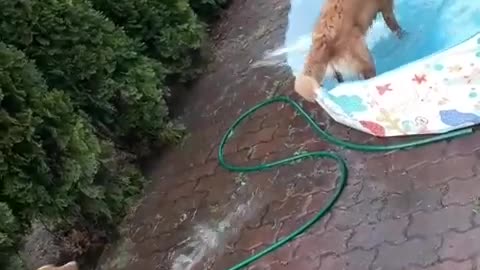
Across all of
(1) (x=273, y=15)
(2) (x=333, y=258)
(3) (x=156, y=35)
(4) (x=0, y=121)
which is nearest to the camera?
(2) (x=333, y=258)

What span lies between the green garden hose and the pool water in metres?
0.30

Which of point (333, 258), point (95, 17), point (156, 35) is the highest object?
point (95, 17)

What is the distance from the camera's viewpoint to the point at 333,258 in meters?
3.91

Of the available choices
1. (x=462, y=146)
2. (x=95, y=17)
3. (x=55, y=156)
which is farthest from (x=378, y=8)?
(x=55, y=156)

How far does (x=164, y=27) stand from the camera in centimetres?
596

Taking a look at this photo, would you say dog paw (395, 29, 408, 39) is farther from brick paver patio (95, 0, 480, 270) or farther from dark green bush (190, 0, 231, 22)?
dark green bush (190, 0, 231, 22)

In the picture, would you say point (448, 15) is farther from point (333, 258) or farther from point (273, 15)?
point (333, 258)

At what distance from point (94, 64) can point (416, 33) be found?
6.74 feet

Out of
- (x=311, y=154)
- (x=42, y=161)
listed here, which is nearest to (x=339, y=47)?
(x=311, y=154)

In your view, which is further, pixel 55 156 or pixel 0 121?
pixel 55 156

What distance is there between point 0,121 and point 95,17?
1108 millimetres

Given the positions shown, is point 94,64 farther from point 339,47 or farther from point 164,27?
point 339,47

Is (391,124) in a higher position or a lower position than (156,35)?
lower

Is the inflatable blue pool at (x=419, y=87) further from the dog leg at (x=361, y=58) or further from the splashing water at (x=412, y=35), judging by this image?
the dog leg at (x=361, y=58)
